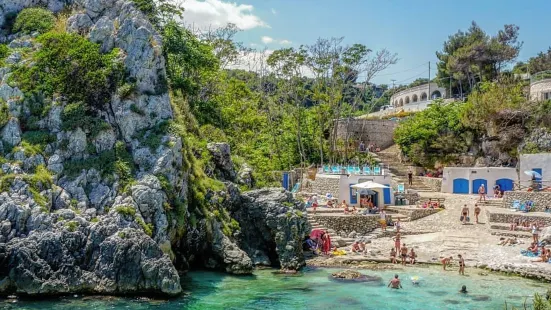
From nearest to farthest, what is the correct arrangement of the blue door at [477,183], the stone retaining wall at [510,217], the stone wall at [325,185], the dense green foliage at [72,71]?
1. the dense green foliage at [72,71]
2. the stone retaining wall at [510,217]
3. the stone wall at [325,185]
4. the blue door at [477,183]

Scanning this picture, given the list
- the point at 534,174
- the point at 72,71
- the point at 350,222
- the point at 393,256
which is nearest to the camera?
the point at 72,71

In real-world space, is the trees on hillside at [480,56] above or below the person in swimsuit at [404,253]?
above

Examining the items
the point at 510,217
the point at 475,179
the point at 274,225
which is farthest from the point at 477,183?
the point at 274,225

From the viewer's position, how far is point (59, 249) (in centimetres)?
1967

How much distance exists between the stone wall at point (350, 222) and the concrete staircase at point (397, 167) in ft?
38.5

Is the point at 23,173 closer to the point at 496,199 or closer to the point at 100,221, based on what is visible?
the point at 100,221

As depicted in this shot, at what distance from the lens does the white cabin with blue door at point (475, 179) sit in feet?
130

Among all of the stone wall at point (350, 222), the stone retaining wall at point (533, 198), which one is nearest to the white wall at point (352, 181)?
the stone wall at point (350, 222)

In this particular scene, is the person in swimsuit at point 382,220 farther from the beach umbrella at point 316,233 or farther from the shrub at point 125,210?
the shrub at point 125,210

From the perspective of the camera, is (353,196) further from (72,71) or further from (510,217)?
(72,71)

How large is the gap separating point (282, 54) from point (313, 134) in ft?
27.4

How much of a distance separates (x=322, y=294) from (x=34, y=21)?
67.2 feet

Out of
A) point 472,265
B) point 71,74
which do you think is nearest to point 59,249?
point 71,74

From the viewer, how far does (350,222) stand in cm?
3180
